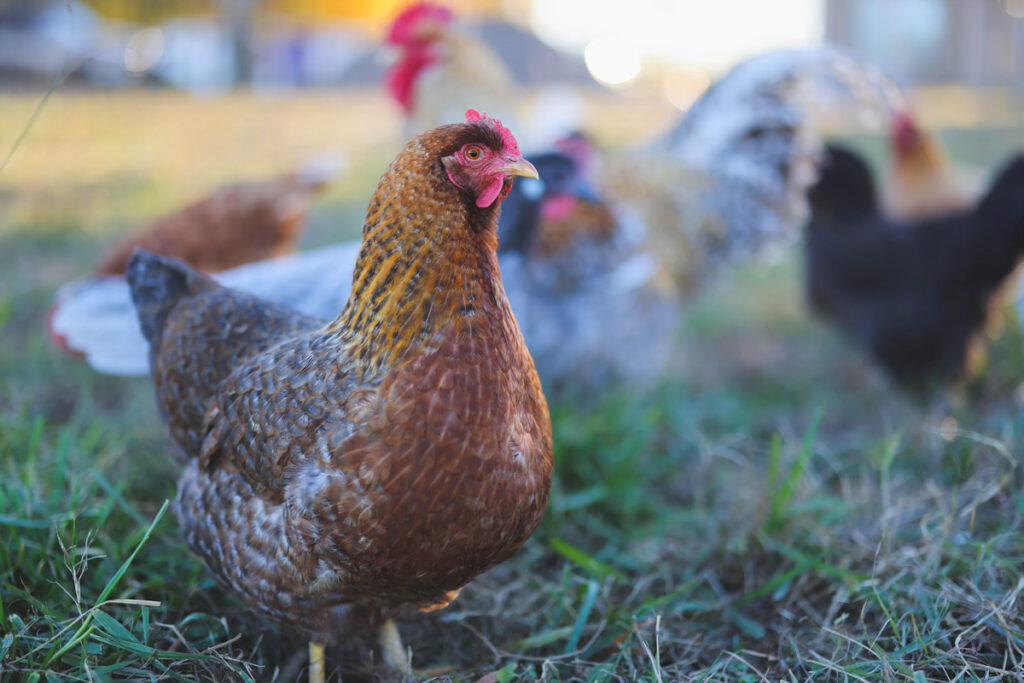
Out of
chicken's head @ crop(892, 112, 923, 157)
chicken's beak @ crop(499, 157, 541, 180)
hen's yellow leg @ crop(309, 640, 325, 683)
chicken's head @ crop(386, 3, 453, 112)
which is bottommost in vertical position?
hen's yellow leg @ crop(309, 640, 325, 683)

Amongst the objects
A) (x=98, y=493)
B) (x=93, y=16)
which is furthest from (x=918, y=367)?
A: (x=93, y=16)

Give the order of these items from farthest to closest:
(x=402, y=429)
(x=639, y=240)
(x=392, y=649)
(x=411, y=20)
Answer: (x=411, y=20)
(x=639, y=240)
(x=392, y=649)
(x=402, y=429)

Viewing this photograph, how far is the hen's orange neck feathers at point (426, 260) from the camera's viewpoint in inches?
58.6

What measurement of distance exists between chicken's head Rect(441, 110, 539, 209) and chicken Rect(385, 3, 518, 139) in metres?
2.57

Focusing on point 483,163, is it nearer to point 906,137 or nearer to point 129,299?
point 129,299

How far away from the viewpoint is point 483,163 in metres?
1.50

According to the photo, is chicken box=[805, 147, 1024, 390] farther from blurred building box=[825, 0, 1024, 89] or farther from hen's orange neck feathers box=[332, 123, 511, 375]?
blurred building box=[825, 0, 1024, 89]

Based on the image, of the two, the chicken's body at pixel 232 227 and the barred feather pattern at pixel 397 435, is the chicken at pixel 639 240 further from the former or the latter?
the barred feather pattern at pixel 397 435

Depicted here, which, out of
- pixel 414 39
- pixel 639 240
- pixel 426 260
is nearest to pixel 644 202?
pixel 639 240

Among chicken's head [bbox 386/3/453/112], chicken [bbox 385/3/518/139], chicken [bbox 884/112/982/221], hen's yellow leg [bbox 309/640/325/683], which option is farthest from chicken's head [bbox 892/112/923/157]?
hen's yellow leg [bbox 309/640/325/683]

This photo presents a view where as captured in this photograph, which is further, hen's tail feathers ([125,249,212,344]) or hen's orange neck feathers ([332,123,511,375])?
hen's tail feathers ([125,249,212,344])

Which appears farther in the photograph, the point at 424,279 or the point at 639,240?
the point at 639,240

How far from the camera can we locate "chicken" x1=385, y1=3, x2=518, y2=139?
4.01 m

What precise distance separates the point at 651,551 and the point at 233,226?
95.7 inches
